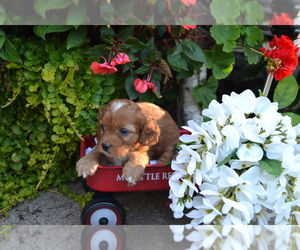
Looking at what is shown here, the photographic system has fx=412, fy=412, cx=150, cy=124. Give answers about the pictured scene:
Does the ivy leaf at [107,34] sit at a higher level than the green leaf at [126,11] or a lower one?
lower

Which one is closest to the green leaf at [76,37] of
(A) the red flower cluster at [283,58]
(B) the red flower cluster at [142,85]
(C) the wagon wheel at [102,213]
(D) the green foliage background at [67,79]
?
(D) the green foliage background at [67,79]

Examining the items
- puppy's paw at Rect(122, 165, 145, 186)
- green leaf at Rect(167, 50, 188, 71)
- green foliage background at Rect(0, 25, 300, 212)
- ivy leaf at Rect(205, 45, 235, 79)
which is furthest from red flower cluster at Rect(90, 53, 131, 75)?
ivy leaf at Rect(205, 45, 235, 79)

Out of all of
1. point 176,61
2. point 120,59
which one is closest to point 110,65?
point 120,59

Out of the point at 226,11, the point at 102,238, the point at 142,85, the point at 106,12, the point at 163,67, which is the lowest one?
the point at 102,238

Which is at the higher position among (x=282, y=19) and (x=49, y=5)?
(x=282, y=19)

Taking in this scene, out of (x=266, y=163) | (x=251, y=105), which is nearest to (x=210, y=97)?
(x=251, y=105)

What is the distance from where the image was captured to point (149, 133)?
1843mm

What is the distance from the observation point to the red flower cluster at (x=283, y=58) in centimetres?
217

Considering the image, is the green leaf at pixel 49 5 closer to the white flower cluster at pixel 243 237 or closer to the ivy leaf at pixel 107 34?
the ivy leaf at pixel 107 34

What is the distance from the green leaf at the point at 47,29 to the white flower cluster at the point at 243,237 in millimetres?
1112

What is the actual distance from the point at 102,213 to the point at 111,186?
0.44 feet

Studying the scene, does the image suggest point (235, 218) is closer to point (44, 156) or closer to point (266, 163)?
point (266, 163)

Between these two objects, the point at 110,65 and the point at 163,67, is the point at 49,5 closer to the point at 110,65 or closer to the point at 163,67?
the point at 110,65

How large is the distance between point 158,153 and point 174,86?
64 cm
